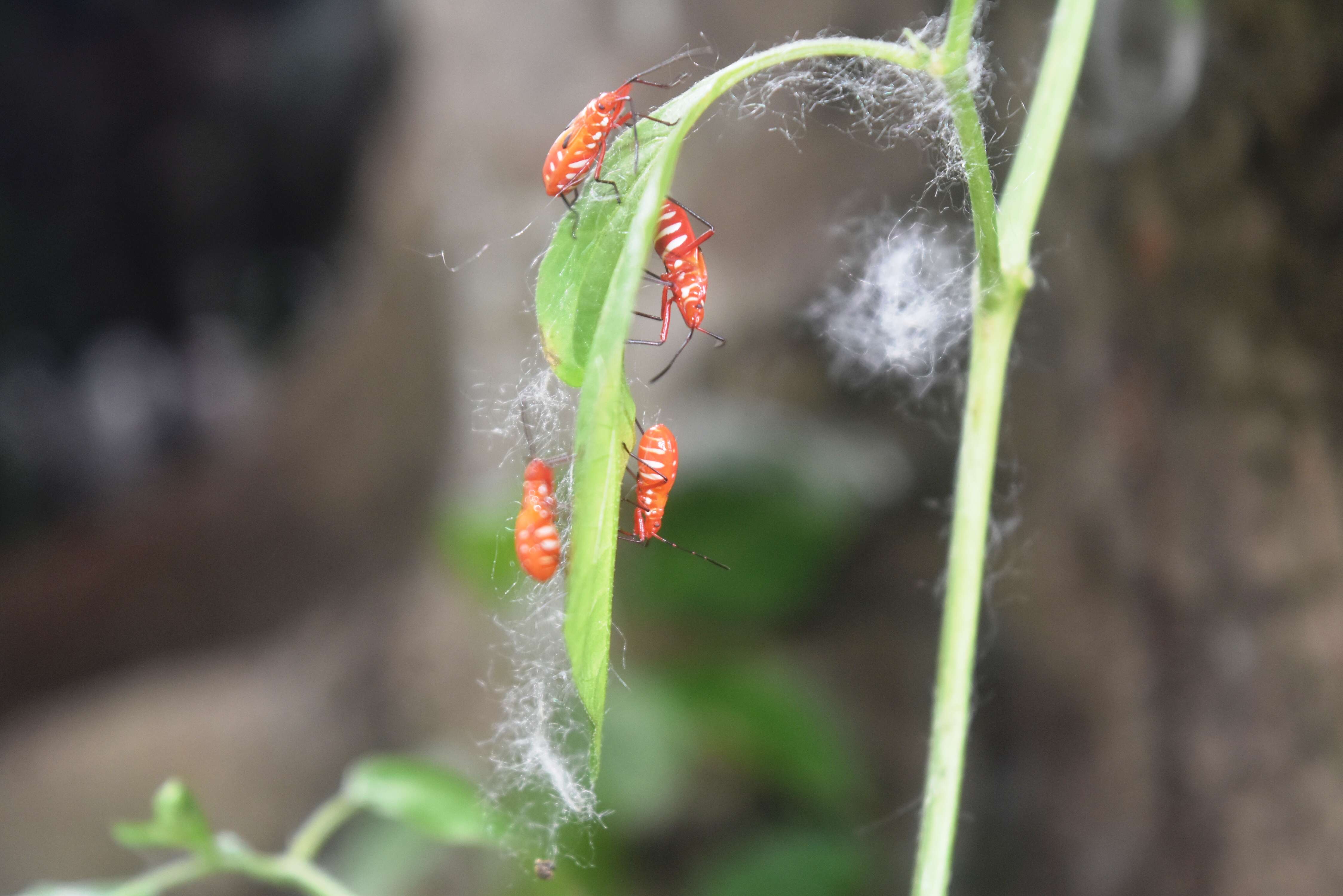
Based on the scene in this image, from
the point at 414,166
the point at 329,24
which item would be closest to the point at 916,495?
the point at 414,166

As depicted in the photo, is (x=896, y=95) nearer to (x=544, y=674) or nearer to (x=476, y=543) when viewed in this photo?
(x=544, y=674)

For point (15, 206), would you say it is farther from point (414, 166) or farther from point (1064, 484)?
point (1064, 484)

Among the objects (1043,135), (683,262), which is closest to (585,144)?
(683,262)

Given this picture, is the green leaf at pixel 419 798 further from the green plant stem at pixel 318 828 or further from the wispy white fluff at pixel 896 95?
the wispy white fluff at pixel 896 95

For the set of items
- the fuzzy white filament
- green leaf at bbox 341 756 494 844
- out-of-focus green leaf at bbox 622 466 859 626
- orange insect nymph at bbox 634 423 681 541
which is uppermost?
out-of-focus green leaf at bbox 622 466 859 626

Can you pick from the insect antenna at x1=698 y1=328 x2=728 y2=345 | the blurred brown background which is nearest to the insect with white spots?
the insect antenna at x1=698 y1=328 x2=728 y2=345

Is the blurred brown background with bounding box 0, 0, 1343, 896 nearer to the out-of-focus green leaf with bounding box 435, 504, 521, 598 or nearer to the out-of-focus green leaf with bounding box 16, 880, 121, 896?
the out-of-focus green leaf with bounding box 435, 504, 521, 598
